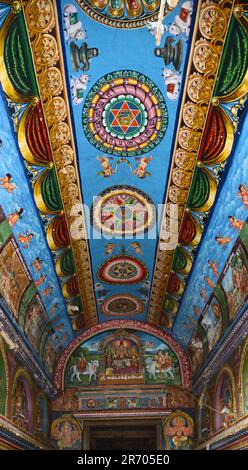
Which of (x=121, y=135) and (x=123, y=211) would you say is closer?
(x=121, y=135)

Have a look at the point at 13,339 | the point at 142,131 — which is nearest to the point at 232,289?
the point at 142,131

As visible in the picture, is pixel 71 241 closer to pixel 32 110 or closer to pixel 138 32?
pixel 32 110

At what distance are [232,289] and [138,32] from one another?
19.5 feet

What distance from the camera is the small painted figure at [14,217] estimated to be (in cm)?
916

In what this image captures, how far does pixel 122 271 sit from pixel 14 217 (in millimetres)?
5435

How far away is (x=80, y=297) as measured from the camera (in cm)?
1491

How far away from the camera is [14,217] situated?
30.4ft

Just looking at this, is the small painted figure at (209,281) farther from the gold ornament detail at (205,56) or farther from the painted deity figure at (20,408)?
the gold ornament detail at (205,56)

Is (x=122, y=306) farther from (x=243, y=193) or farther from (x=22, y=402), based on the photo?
(x=243, y=193)

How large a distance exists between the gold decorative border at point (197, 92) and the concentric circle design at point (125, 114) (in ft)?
1.38

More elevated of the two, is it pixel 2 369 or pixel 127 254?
pixel 127 254

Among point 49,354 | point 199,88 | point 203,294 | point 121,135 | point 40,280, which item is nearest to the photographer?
point 199,88

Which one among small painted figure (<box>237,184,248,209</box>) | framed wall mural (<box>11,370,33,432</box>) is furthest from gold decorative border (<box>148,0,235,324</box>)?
framed wall mural (<box>11,370,33,432</box>)

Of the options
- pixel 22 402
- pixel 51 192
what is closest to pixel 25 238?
pixel 51 192
